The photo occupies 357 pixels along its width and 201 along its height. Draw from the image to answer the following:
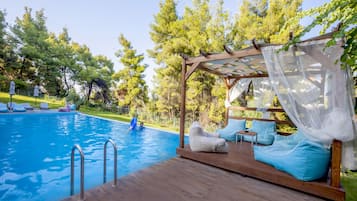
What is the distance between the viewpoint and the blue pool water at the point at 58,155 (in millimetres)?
3854

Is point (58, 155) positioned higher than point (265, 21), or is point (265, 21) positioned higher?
point (265, 21)

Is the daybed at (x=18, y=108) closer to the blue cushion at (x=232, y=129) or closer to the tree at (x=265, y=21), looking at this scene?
the blue cushion at (x=232, y=129)

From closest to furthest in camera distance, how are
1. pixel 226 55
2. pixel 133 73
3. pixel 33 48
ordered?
pixel 226 55, pixel 133 73, pixel 33 48

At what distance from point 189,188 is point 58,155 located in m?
4.94

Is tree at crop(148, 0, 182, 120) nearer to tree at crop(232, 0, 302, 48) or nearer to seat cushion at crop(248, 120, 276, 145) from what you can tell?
tree at crop(232, 0, 302, 48)

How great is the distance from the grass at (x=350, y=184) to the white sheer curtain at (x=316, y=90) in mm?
796

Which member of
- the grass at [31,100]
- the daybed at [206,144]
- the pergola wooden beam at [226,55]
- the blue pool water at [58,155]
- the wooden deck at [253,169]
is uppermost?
the pergola wooden beam at [226,55]

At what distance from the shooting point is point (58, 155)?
19.1ft

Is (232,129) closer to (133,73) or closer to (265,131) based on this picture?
(265,131)

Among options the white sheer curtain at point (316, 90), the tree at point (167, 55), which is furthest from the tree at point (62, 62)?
the white sheer curtain at point (316, 90)

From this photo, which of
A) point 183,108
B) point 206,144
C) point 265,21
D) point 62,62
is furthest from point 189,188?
point 62,62

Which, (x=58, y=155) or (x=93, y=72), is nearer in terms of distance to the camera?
(x=58, y=155)

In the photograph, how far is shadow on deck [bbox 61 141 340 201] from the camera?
270cm

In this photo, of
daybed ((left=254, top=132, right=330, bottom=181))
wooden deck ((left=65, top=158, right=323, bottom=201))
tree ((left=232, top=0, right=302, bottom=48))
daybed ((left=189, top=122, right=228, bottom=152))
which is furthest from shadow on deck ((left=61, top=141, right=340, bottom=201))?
tree ((left=232, top=0, right=302, bottom=48))
